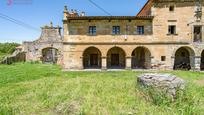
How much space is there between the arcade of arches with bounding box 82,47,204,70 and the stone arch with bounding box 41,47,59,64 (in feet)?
36.4

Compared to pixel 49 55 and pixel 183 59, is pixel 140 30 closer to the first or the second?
pixel 183 59

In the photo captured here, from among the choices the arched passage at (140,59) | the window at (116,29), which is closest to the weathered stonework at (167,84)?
the window at (116,29)

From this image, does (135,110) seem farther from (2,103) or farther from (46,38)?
(46,38)

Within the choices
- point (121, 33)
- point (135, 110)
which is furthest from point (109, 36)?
point (135, 110)

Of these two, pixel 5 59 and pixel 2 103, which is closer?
pixel 2 103

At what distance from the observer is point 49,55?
3538 centimetres

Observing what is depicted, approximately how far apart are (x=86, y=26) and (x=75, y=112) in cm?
1616

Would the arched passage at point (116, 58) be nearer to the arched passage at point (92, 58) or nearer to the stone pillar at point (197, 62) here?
the arched passage at point (92, 58)

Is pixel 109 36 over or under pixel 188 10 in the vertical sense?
under

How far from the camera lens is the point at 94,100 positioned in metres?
7.85

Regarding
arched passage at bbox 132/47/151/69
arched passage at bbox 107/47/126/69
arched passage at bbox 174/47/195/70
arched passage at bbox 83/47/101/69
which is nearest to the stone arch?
arched passage at bbox 83/47/101/69

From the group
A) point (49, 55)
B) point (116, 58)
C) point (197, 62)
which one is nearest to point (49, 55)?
point (49, 55)

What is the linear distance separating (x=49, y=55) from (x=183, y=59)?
22890 millimetres

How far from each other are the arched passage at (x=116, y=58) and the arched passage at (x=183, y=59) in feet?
21.8
